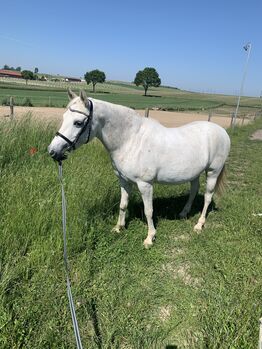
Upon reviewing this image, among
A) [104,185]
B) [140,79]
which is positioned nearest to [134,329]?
[104,185]

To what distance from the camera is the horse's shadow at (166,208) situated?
485 centimetres

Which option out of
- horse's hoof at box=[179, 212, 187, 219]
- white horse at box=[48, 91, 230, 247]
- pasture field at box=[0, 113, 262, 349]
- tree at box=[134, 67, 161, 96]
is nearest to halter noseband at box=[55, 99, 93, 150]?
white horse at box=[48, 91, 230, 247]

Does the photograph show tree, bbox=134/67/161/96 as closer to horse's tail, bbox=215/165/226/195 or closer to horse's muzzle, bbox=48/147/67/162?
horse's tail, bbox=215/165/226/195

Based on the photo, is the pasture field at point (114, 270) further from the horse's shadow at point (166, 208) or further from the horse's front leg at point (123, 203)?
the horse's front leg at point (123, 203)

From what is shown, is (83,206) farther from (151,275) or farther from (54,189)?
(151,275)

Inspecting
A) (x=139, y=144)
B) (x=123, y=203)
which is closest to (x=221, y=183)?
(x=123, y=203)

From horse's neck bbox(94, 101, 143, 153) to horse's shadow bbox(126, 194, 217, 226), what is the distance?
1.45 m

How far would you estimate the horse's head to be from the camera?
3.09m

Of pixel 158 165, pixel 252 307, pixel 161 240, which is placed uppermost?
pixel 158 165

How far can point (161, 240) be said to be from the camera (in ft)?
13.8

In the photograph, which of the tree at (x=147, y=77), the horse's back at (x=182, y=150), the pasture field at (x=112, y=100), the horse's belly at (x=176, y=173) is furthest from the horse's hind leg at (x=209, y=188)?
the tree at (x=147, y=77)

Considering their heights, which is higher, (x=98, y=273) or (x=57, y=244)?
(x=57, y=244)

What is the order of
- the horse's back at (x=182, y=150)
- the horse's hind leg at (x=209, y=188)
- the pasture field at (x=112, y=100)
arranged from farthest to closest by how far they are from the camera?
the pasture field at (x=112, y=100)
the horse's hind leg at (x=209, y=188)
the horse's back at (x=182, y=150)

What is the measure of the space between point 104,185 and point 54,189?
3.13 ft
